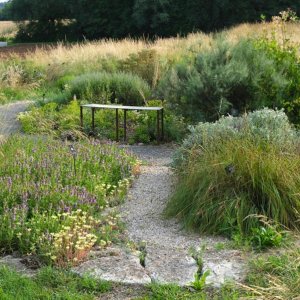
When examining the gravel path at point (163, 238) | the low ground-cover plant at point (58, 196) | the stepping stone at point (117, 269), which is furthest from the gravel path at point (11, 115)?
the stepping stone at point (117, 269)

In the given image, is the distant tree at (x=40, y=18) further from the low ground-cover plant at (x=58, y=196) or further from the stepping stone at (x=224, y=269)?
the stepping stone at (x=224, y=269)

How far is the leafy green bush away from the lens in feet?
28.9

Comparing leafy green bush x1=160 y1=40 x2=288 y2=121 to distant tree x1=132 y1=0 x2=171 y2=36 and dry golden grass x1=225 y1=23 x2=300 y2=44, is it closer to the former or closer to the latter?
dry golden grass x1=225 y1=23 x2=300 y2=44

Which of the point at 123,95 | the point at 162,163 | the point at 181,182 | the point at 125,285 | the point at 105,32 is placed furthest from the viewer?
the point at 105,32

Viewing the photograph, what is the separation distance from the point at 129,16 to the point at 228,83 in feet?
122

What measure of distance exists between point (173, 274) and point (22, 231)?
1319 millimetres

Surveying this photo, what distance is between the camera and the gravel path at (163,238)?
172 inches

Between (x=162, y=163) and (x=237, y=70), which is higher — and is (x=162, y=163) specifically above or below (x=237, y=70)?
below

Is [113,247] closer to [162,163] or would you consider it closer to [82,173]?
[82,173]

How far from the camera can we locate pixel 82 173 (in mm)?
6449

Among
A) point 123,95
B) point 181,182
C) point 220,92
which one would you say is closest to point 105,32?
point 123,95

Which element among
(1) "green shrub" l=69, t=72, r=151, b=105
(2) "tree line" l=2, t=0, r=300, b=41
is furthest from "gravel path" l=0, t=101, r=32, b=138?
(2) "tree line" l=2, t=0, r=300, b=41

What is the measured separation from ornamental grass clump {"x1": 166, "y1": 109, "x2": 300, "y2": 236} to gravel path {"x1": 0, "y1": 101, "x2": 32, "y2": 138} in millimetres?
4293

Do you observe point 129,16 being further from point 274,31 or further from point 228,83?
point 228,83
